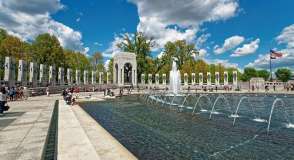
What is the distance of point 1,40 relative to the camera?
52.1 m

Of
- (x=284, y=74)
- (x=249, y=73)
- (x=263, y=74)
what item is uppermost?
(x=249, y=73)

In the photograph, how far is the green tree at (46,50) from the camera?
55.4 meters

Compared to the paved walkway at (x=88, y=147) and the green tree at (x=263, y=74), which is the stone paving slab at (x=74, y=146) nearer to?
the paved walkway at (x=88, y=147)

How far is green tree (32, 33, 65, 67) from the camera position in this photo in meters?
55.4

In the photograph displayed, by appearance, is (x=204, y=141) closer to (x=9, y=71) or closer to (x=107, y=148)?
(x=107, y=148)

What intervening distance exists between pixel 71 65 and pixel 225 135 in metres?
68.4

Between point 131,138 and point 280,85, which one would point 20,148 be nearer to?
point 131,138

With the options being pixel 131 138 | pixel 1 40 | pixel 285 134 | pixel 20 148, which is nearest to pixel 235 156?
pixel 131 138

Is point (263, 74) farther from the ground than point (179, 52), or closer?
closer

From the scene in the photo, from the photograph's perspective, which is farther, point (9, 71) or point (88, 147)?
point (9, 71)

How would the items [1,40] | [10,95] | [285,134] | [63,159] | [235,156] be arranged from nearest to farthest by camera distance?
1. [63,159]
2. [235,156]
3. [285,134]
4. [10,95]
5. [1,40]

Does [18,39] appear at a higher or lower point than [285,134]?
higher

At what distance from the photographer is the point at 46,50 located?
5553 cm

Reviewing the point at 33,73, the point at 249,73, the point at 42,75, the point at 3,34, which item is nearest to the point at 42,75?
the point at 42,75
